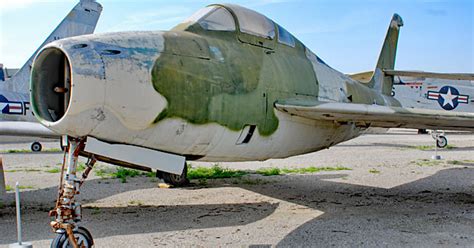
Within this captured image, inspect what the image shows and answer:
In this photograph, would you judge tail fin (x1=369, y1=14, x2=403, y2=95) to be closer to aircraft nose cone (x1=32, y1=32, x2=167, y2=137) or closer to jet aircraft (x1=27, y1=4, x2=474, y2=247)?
jet aircraft (x1=27, y1=4, x2=474, y2=247)

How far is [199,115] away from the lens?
4961 millimetres

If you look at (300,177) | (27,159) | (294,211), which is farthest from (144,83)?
(27,159)

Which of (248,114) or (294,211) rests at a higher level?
(248,114)

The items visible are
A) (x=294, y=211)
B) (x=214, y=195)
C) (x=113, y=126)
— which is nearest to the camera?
(x=113, y=126)

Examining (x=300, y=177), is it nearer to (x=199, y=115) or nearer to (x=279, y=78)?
(x=279, y=78)

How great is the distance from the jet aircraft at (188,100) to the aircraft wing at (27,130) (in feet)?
8.70

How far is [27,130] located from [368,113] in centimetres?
534

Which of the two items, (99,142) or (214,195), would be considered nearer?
(99,142)

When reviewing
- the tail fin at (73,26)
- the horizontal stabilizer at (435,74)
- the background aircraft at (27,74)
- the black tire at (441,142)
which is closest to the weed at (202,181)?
the horizontal stabilizer at (435,74)

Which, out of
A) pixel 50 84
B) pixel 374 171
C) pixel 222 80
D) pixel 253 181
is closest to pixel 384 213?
pixel 222 80

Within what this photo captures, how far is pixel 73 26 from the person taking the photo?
1642 centimetres

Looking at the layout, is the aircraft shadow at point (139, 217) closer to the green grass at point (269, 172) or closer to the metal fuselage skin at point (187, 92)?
the metal fuselage skin at point (187, 92)

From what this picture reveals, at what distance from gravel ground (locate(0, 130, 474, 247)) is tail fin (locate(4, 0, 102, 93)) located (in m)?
6.10

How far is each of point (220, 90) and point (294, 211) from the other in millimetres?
2705
